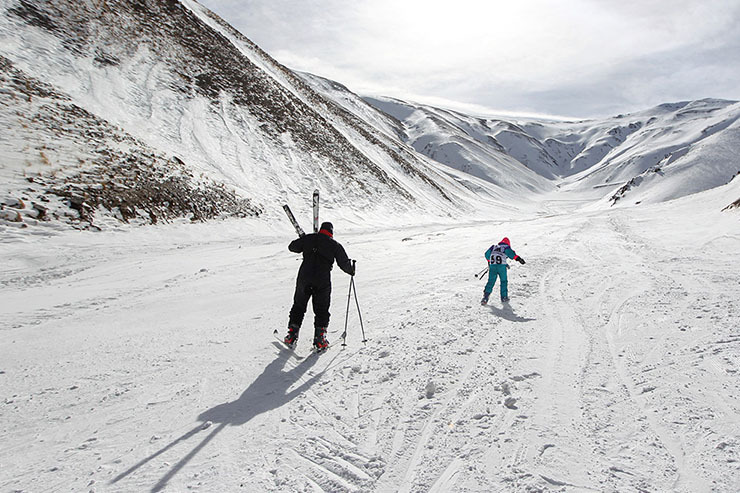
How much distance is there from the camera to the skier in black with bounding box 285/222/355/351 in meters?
5.90

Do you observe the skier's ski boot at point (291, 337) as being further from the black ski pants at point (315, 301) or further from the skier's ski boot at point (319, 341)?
the skier's ski boot at point (319, 341)

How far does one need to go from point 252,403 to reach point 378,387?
1.52m

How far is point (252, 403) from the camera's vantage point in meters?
4.38

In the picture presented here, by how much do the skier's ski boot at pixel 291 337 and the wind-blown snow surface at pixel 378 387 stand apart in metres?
0.19

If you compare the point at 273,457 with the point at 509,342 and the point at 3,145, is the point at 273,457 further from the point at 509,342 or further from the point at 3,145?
the point at 3,145

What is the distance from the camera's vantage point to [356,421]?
4.03m

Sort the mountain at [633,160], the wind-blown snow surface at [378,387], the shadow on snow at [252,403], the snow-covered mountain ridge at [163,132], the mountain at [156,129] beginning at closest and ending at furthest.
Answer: the wind-blown snow surface at [378,387] < the shadow on snow at [252,403] < the snow-covered mountain ridge at [163,132] < the mountain at [156,129] < the mountain at [633,160]

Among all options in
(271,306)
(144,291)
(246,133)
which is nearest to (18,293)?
(144,291)

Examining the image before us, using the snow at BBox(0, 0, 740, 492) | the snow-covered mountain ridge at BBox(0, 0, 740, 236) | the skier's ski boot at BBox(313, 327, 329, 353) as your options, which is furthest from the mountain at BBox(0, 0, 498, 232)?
the skier's ski boot at BBox(313, 327, 329, 353)

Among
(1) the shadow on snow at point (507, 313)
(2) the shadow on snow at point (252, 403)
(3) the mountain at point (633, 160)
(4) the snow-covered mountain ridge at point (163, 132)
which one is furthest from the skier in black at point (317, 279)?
(3) the mountain at point (633, 160)

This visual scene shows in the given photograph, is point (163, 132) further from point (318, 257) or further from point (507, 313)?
point (507, 313)

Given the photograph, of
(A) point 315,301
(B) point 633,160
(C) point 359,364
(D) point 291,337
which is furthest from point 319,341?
(B) point 633,160

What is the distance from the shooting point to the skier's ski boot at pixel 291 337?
595 cm

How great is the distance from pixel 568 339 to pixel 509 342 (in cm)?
96
